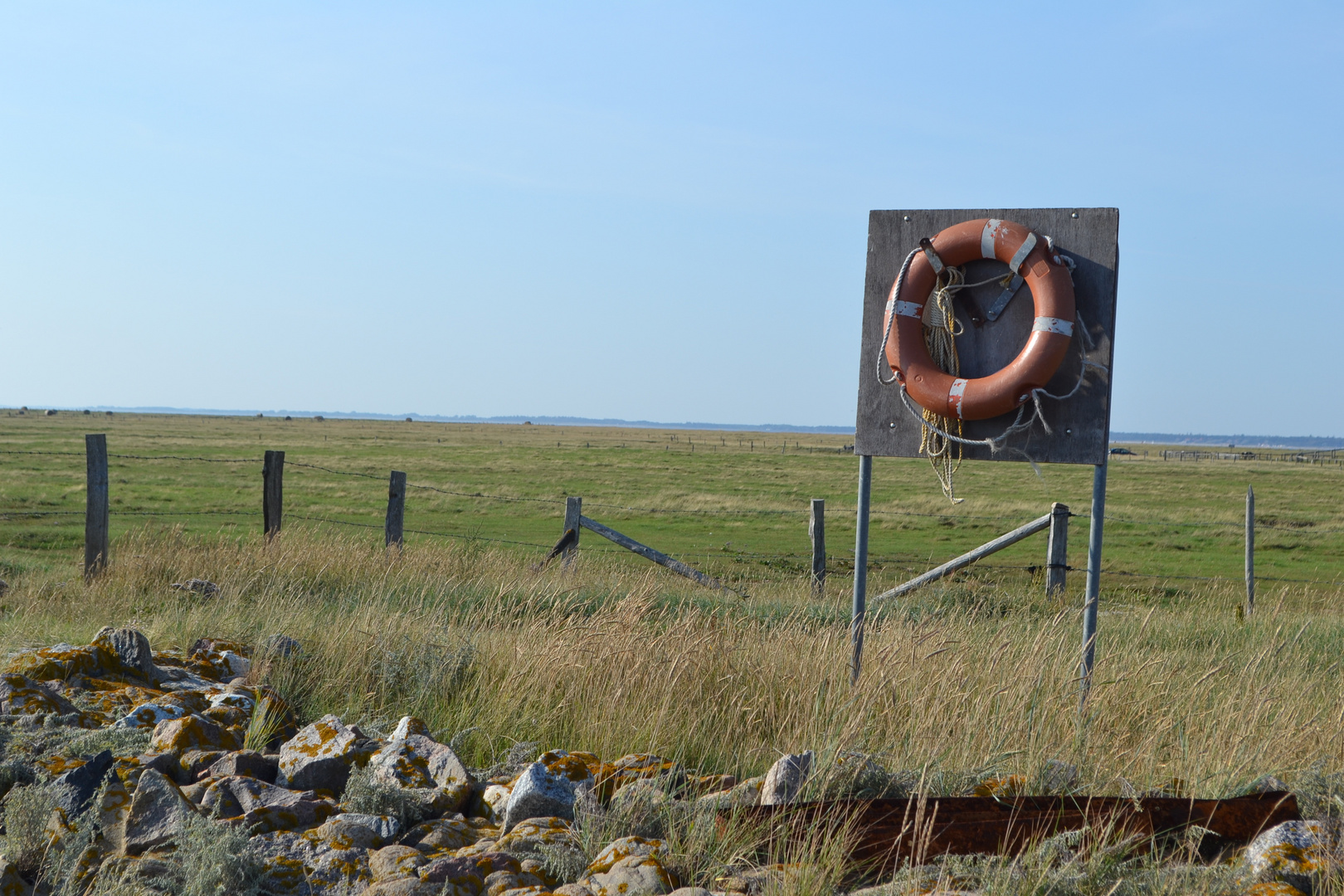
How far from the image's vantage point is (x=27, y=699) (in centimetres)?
369

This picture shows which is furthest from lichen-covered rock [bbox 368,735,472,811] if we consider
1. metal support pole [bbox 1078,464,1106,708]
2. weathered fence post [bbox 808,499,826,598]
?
weathered fence post [bbox 808,499,826,598]

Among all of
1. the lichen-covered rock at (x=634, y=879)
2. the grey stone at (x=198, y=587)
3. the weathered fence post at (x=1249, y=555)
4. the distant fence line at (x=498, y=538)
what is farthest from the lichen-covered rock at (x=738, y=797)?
the weathered fence post at (x=1249, y=555)

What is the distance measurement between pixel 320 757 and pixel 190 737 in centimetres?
52

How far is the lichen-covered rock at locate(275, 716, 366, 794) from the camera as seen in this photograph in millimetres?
3271

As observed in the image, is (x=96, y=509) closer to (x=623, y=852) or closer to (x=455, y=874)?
(x=455, y=874)

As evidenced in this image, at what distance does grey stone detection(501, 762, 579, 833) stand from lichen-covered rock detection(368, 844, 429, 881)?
36cm

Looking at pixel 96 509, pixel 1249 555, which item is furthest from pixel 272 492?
pixel 1249 555

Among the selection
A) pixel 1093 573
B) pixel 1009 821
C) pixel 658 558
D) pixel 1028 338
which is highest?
pixel 1028 338

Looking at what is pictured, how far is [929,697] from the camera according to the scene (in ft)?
13.5

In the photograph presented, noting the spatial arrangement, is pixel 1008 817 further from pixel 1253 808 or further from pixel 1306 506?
pixel 1306 506

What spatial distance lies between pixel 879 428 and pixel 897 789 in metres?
2.50

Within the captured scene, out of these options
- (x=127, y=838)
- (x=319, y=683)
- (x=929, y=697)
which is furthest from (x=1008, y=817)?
(x=319, y=683)

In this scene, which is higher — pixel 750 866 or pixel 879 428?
pixel 879 428

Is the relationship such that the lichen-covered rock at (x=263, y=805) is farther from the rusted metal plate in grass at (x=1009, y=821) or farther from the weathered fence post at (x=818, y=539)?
the weathered fence post at (x=818, y=539)
